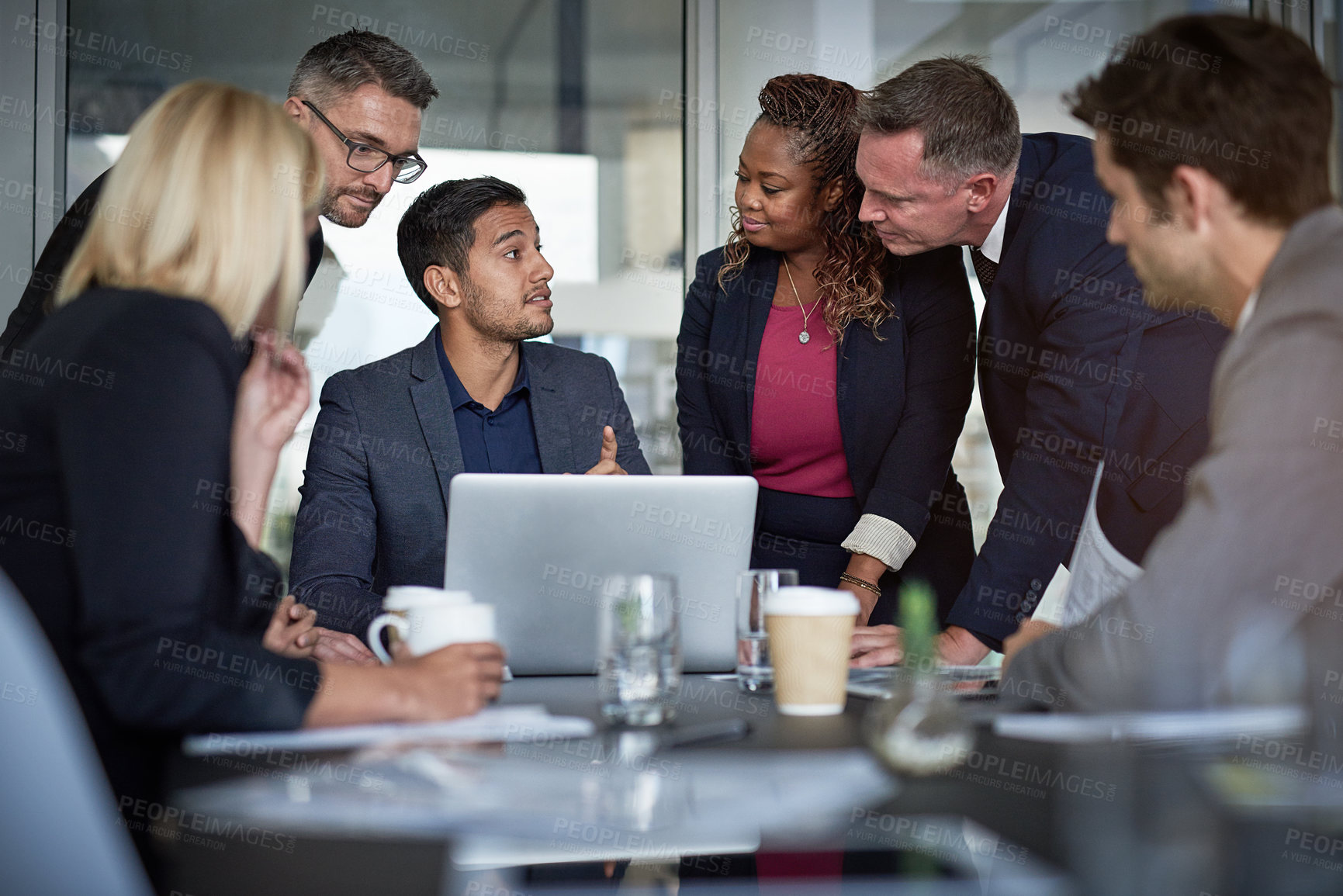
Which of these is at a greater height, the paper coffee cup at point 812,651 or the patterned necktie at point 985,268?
the patterned necktie at point 985,268

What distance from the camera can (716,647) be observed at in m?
1.67

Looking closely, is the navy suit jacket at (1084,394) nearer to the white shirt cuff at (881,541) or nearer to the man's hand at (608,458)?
the white shirt cuff at (881,541)

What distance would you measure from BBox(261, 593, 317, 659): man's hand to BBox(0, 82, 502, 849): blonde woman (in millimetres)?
312

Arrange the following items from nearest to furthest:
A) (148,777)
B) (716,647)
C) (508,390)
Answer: (148,777) < (716,647) < (508,390)

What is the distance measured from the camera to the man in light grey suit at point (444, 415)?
229cm

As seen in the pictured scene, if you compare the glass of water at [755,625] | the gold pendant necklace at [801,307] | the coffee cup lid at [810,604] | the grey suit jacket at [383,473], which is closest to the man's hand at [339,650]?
the grey suit jacket at [383,473]

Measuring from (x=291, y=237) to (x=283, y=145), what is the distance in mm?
109

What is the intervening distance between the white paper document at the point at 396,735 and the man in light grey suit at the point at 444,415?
0.97 meters

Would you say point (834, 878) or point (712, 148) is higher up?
point (712, 148)

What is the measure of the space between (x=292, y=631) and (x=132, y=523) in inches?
25.1

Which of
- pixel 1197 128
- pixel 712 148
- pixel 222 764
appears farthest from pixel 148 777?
pixel 712 148

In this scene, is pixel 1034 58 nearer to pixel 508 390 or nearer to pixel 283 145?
pixel 508 390

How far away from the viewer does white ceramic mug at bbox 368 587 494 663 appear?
4.29 ft

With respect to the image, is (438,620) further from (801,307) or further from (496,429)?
(801,307)
